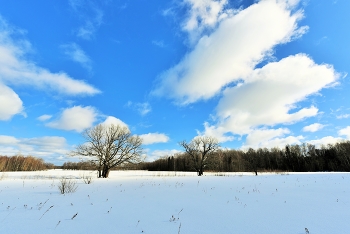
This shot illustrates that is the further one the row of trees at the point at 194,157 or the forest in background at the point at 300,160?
the forest in background at the point at 300,160

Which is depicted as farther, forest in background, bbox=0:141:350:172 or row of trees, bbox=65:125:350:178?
forest in background, bbox=0:141:350:172

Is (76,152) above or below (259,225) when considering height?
above

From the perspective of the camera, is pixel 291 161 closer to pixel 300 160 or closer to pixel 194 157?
pixel 300 160

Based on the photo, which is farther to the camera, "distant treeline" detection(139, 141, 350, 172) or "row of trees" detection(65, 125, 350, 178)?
"distant treeline" detection(139, 141, 350, 172)

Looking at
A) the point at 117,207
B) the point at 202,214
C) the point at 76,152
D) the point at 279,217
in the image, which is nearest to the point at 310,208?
the point at 279,217

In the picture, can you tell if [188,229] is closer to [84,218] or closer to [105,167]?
[84,218]

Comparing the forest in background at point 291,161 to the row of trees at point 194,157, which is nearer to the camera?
the row of trees at point 194,157

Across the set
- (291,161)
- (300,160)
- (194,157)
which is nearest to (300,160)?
(300,160)

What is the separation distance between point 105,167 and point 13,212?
22.3 m

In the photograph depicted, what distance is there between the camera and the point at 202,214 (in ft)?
16.3

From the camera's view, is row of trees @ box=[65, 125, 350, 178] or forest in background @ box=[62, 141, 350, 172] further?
forest in background @ box=[62, 141, 350, 172]

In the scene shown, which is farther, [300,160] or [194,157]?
[300,160]

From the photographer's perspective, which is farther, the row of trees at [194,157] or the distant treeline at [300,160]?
the distant treeline at [300,160]

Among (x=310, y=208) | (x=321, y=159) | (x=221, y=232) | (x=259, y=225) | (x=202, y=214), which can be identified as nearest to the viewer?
(x=221, y=232)
